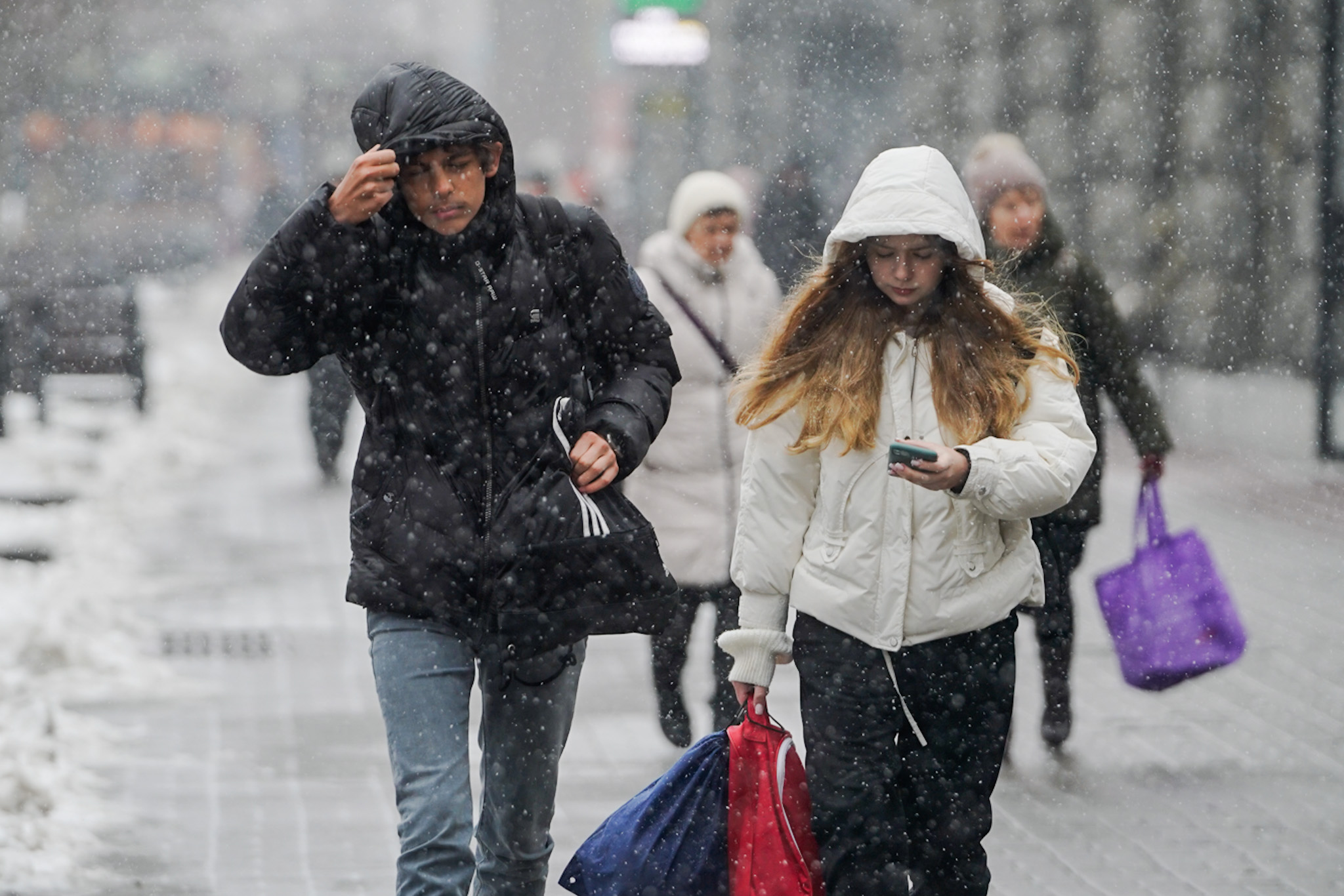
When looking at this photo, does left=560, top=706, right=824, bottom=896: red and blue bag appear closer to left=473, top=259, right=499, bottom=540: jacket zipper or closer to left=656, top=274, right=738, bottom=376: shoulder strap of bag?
left=473, top=259, right=499, bottom=540: jacket zipper

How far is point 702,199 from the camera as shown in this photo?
6.21 metres

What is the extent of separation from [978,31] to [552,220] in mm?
18985

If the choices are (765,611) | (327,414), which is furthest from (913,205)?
(327,414)

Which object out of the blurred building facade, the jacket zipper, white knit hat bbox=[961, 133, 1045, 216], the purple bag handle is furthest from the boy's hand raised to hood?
the blurred building facade

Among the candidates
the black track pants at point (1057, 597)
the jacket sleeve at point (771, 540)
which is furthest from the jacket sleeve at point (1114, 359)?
the jacket sleeve at point (771, 540)

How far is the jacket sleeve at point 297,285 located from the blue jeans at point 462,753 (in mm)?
560

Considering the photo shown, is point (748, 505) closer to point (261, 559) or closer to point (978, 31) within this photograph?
point (261, 559)

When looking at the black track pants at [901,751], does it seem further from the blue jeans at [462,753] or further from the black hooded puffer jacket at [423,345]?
the black hooded puffer jacket at [423,345]

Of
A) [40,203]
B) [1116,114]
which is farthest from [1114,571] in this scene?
[40,203]

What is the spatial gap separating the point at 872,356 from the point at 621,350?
504mm

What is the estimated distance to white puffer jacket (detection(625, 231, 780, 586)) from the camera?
6.00 metres

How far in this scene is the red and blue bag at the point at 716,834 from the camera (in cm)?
363

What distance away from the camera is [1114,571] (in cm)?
561

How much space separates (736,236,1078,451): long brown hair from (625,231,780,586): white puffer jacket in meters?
2.06
